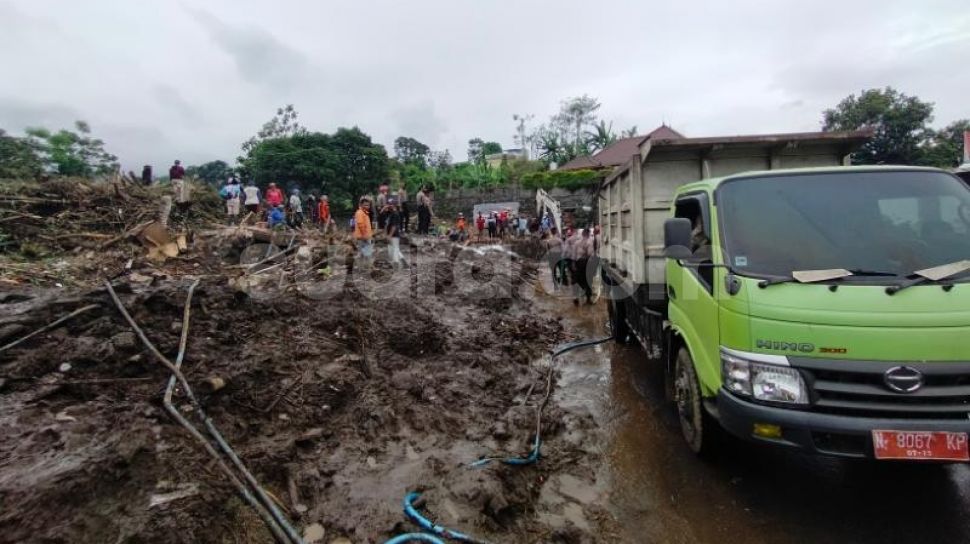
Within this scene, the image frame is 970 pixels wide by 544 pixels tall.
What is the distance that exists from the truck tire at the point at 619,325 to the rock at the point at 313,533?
4.78 m

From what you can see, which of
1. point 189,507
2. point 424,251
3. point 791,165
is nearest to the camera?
point 189,507

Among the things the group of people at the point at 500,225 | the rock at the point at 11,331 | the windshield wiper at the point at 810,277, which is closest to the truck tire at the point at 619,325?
the windshield wiper at the point at 810,277

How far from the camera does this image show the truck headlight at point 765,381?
2686mm

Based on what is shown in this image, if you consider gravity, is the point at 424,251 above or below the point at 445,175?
below

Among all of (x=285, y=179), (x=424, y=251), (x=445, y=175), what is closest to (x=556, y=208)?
(x=424, y=251)

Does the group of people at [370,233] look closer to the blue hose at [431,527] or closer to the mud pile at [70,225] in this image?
the mud pile at [70,225]

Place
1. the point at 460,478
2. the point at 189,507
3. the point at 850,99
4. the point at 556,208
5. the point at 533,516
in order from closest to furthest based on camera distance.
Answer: the point at 189,507 < the point at 533,516 < the point at 460,478 < the point at 556,208 < the point at 850,99

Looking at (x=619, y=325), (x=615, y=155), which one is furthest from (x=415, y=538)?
(x=615, y=155)

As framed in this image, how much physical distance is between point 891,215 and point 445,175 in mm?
33775

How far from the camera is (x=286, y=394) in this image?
14.5 ft

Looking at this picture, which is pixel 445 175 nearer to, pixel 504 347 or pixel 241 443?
pixel 504 347

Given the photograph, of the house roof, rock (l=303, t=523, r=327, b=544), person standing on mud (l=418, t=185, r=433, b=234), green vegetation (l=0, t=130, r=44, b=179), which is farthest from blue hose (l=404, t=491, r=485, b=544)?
the house roof

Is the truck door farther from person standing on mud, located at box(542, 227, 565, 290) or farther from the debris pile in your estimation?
person standing on mud, located at box(542, 227, 565, 290)

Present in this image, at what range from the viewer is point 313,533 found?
2.88 meters
